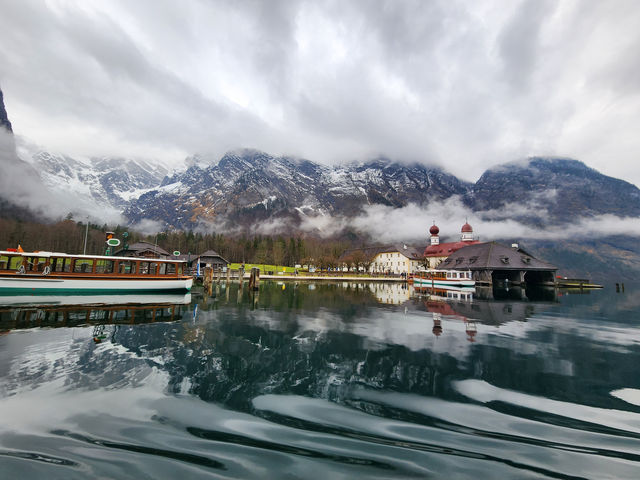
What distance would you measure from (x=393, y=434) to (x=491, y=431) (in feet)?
6.37

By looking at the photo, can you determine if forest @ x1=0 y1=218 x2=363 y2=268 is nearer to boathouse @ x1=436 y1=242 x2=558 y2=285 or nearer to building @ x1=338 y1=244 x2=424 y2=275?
building @ x1=338 y1=244 x2=424 y2=275

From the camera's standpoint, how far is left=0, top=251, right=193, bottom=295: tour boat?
956 inches

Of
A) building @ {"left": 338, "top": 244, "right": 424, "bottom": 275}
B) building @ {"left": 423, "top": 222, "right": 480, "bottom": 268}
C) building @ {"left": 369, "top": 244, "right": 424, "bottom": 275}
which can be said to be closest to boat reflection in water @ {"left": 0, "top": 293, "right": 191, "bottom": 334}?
building @ {"left": 338, "top": 244, "right": 424, "bottom": 275}

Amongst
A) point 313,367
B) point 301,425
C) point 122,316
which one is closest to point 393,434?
point 301,425

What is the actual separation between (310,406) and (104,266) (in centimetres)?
3182

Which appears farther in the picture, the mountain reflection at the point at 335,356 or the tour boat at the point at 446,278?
the tour boat at the point at 446,278

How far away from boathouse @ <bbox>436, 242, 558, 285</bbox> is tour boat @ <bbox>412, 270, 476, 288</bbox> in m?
12.0

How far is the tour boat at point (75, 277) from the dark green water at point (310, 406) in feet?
50.3

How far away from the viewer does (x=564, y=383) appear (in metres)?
7.99

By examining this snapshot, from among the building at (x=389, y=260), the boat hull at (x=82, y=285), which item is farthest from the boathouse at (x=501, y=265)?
the boat hull at (x=82, y=285)

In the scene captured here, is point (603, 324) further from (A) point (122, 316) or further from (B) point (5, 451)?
(A) point (122, 316)

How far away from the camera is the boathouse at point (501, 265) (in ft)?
202

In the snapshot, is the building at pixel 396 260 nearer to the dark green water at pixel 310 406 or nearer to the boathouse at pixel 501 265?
the boathouse at pixel 501 265

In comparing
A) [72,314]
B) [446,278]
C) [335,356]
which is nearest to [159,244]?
[446,278]
